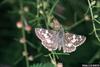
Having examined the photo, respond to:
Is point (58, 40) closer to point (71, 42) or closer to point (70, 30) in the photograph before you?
point (71, 42)

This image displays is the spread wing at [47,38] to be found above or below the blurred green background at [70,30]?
above

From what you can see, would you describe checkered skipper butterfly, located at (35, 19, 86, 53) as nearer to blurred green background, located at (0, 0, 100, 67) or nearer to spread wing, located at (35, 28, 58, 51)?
spread wing, located at (35, 28, 58, 51)

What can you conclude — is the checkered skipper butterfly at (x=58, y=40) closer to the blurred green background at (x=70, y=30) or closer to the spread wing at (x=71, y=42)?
the spread wing at (x=71, y=42)

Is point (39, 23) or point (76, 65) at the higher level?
point (39, 23)

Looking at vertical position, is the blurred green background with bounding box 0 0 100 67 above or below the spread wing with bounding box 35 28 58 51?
below

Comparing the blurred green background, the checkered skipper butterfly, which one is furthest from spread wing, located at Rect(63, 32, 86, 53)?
the blurred green background

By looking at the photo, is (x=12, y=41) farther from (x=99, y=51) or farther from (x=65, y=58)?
(x=99, y=51)

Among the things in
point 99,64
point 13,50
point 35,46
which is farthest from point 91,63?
point 13,50

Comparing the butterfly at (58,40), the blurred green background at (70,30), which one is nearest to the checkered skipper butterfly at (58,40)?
the butterfly at (58,40)

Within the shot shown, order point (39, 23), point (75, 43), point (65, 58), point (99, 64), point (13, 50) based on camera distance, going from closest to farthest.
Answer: point (75, 43)
point (39, 23)
point (99, 64)
point (65, 58)
point (13, 50)
